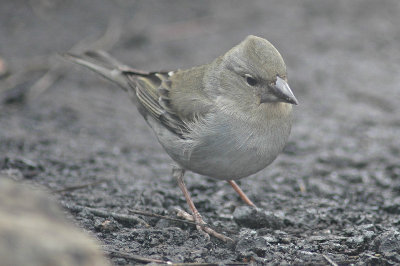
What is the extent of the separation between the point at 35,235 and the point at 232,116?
2289 millimetres

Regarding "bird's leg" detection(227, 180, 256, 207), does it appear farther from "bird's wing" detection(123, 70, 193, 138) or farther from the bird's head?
the bird's head

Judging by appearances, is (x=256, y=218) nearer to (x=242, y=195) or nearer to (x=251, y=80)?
(x=242, y=195)

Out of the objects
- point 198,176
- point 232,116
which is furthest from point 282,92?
point 198,176

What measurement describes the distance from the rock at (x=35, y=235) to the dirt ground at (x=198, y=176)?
3.04ft

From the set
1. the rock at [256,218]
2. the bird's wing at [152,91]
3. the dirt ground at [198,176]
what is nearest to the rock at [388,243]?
the dirt ground at [198,176]

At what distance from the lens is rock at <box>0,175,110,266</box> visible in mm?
2293

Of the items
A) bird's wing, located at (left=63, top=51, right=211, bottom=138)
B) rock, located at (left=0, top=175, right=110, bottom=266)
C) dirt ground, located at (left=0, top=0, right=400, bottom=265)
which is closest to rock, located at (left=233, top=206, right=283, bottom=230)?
dirt ground, located at (left=0, top=0, right=400, bottom=265)

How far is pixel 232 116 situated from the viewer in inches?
171

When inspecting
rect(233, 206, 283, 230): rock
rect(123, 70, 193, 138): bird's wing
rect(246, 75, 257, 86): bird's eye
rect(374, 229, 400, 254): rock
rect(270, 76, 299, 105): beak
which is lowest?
rect(374, 229, 400, 254): rock

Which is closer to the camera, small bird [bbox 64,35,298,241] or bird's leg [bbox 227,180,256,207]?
small bird [bbox 64,35,298,241]

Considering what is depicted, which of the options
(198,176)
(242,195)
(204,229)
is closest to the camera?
(204,229)

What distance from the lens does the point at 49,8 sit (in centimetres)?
905

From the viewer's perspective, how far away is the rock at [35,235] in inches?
90.3

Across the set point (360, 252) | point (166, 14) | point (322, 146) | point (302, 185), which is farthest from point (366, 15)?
point (360, 252)
